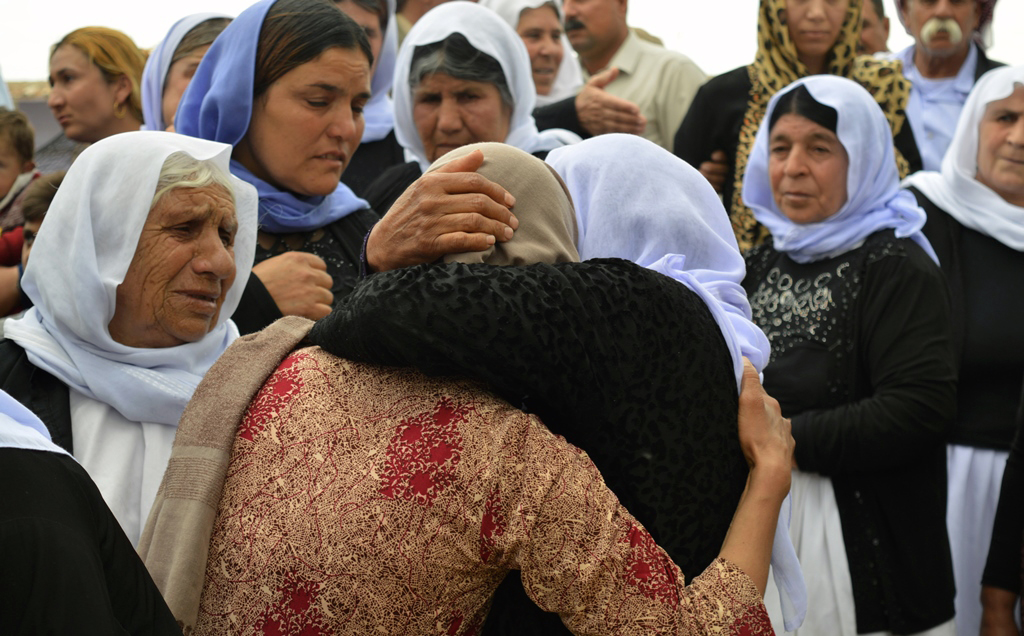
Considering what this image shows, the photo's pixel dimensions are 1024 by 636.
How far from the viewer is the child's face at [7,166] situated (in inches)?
175

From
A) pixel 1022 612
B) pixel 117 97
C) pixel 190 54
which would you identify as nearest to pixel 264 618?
pixel 1022 612

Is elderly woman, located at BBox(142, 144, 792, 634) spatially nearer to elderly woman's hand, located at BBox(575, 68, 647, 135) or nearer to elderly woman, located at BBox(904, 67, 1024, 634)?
elderly woman, located at BBox(904, 67, 1024, 634)

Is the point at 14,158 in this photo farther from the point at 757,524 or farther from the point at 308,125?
the point at 757,524

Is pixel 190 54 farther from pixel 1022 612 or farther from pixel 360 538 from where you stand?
pixel 1022 612

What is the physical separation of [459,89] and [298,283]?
3.85 feet

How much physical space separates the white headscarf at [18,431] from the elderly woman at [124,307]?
839mm

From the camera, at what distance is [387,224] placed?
1.73 m

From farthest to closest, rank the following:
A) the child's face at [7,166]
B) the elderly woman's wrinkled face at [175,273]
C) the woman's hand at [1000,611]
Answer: the child's face at [7,166] → the woman's hand at [1000,611] → the elderly woman's wrinkled face at [175,273]

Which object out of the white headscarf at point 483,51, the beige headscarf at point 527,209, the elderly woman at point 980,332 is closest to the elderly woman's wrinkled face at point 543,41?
the white headscarf at point 483,51

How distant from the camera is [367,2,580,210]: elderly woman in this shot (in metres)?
3.61

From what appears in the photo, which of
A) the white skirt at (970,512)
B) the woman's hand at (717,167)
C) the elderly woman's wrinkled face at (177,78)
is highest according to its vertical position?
the elderly woman's wrinkled face at (177,78)

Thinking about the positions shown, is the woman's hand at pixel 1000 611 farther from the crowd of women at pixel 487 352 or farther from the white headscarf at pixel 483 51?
the white headscarf at pixel 483 51

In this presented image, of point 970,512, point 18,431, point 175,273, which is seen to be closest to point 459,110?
point 175,273

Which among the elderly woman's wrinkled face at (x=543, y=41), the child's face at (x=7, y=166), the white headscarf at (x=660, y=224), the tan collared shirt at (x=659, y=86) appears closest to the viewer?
the white headscarf at (x=660, y=224)
